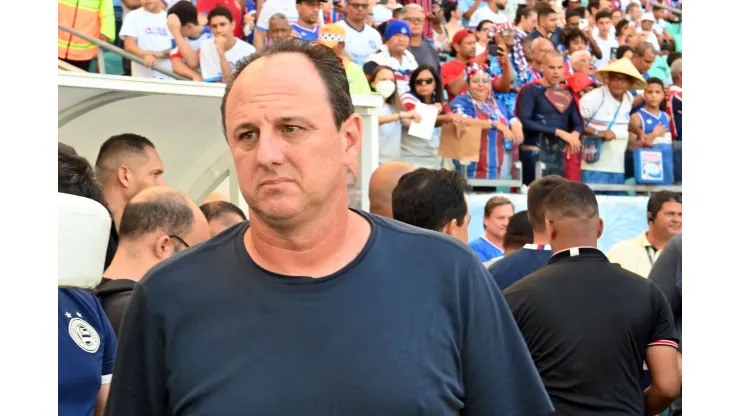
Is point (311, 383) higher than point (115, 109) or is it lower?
lower

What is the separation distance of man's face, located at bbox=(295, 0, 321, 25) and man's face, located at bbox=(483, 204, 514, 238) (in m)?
2.82

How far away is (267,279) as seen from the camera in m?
1.92

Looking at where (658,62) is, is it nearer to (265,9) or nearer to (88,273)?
(265,9)

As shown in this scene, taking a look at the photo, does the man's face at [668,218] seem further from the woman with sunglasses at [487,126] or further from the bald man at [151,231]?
the bald man at [151,231]

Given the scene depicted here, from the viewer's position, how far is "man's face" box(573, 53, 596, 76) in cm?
1273

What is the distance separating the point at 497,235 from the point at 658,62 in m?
7.50

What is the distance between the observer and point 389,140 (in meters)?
9.48

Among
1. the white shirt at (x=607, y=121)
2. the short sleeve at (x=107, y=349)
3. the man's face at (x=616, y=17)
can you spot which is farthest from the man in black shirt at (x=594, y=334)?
the man's face at (x=616, y=17)

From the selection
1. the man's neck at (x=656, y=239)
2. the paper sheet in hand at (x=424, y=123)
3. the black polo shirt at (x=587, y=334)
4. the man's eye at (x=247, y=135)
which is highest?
the paper sheet in hand at (x=424, y=123)

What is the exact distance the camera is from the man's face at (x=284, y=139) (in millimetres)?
1902

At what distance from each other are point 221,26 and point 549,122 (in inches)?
133

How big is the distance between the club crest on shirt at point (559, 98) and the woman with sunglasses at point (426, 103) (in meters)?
1.37
